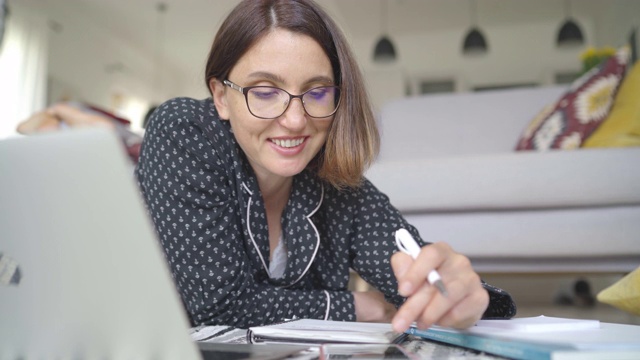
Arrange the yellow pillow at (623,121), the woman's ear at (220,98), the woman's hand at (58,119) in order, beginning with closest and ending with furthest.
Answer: the woman's ear at (220,98)
the woman's hand at (58,119)
the yellow pillow at (623,121)

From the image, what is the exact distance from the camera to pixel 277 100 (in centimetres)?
89

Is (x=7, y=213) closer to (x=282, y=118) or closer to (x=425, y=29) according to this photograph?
(x=282, y=118)

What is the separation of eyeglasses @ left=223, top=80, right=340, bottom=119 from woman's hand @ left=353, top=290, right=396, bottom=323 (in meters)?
0.37

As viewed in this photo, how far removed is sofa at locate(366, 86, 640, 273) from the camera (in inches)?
67.2

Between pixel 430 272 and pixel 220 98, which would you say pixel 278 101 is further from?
pixel 430 272

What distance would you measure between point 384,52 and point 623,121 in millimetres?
3784

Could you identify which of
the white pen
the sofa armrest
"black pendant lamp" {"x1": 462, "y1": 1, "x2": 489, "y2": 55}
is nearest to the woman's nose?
the white pen

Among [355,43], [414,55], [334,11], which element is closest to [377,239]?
[355,43]

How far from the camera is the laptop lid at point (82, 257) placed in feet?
1.11

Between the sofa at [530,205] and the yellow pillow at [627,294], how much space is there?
0.74 m

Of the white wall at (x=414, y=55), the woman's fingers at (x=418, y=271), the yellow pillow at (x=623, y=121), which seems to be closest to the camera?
the woman's fingers at (x=418, y=271)

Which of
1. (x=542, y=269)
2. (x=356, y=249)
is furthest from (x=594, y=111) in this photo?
(x=356, y=249)

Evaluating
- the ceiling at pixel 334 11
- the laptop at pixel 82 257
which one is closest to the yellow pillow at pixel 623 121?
the laptop at pixel 82 257

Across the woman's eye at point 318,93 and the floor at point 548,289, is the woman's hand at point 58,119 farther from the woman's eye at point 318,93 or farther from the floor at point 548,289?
the floor at point 548,289
